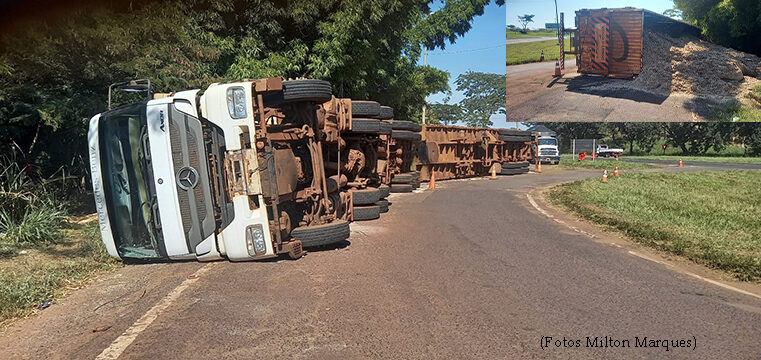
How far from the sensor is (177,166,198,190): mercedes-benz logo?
6781 mm

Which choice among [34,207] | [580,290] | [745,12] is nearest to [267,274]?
[580,290]

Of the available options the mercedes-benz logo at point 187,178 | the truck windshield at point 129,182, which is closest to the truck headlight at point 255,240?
the mercedes-benz logo at point 187,178

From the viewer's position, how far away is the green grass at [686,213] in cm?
859

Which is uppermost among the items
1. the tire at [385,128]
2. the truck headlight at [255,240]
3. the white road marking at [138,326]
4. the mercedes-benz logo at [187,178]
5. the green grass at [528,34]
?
the green grass at [528,34]

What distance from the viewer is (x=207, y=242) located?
6922mm

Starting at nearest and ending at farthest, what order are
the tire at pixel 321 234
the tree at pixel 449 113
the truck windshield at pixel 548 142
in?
the tire at pixel 321 234 < the truck windshield at pixel 548 142 < the tree at pixel 449 113

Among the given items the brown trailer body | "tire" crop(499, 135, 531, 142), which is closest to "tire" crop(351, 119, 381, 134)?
the brown trailer body

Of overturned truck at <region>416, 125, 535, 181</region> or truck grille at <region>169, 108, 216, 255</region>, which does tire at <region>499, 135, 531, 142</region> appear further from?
truck grille at <region>169, 108, 216, 255</region>

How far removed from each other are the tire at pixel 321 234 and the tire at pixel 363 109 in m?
3.75

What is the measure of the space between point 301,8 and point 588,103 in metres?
→ 16.4

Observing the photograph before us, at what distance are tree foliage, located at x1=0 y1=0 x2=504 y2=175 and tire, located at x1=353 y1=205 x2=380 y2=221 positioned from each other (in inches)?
174

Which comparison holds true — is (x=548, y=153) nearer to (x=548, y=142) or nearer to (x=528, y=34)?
(x=548, y=142)

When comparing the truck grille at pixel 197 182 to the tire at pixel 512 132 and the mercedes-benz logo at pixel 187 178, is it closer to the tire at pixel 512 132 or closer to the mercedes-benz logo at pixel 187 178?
the mercedes-benz logo at pixel 187 178

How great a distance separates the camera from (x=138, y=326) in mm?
5309
